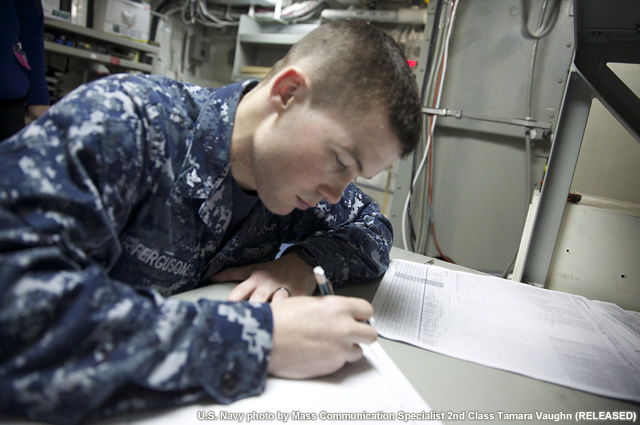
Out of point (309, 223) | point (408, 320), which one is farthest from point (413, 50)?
point (408, 320)

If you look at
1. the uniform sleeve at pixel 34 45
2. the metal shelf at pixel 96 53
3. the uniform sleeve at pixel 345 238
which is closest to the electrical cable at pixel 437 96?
the uniform sleeve at pixel 345 238

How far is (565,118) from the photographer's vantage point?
44.8 inches

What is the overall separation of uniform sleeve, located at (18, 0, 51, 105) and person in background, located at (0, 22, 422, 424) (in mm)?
1525

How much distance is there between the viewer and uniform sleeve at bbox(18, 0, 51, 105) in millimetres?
1678

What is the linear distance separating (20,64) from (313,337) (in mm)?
1902

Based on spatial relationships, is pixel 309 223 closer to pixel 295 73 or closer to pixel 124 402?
pixel 295 73

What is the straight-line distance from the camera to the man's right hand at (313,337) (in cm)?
50

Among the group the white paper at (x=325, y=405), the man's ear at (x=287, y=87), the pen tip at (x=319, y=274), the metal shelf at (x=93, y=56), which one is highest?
the metal shelf at (x=93, y=56)

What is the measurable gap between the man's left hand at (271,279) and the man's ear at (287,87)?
1.01 feet

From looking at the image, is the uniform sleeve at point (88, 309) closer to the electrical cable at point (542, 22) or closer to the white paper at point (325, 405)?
the white paper at point (325, 405)

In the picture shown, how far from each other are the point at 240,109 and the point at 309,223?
1.17 ft

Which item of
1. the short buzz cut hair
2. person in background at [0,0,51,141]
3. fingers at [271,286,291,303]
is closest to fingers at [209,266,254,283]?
fingers at [271,286,291,303]

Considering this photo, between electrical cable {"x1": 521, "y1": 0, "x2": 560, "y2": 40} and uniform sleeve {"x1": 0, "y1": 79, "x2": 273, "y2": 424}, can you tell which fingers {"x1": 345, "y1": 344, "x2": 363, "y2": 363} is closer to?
uniform sleeve {"x1": 0, "y1": 79, "x2": 273, "y2": 424}

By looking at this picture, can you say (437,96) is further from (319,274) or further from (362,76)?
(319,274)
